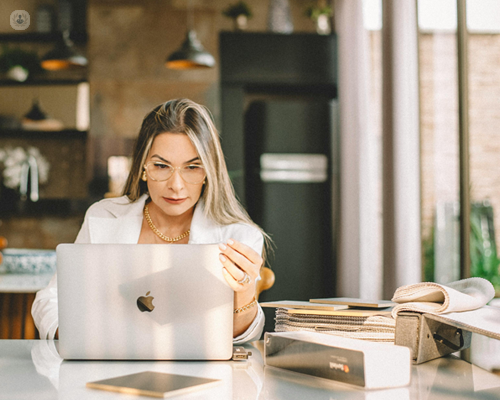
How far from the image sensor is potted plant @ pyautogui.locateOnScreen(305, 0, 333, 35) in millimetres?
4477

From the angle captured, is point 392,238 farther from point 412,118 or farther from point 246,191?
point 246,191

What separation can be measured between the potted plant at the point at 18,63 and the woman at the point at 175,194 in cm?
335

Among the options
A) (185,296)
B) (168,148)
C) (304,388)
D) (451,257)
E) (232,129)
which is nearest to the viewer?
(304,388)

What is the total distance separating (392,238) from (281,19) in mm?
2183

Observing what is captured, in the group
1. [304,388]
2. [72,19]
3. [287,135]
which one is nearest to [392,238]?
[287,135]

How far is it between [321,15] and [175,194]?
11.1 feet

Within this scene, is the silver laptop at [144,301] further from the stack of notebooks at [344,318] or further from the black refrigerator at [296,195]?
the black refrigerator at [296,195]

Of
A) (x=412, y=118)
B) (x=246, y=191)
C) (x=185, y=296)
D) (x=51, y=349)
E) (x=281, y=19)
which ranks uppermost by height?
A: (x=281, y=19)

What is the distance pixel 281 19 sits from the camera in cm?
446

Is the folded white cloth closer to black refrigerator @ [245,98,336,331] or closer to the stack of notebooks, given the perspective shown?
the stack of notebooks

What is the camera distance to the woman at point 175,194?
1609 mm

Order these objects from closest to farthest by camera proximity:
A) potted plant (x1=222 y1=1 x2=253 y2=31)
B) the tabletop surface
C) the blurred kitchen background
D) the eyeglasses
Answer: the tabletop surface < the eyeglasses < the blurred kitchen background < potted plant (x1=222 y1=1 x2=253 y2=31)
